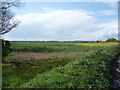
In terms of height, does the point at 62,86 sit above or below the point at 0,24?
below

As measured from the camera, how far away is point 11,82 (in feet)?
64.2

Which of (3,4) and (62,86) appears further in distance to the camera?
(3,4)

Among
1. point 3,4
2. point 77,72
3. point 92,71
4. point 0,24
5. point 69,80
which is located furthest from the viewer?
point 0,24

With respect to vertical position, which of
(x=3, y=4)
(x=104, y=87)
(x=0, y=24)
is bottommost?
(x=104, y=87)

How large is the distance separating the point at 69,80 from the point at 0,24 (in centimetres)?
3359

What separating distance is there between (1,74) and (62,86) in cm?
754

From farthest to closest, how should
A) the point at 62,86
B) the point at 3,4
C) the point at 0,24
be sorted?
the point at 0,24, the point at 3,4, the point at 62,86

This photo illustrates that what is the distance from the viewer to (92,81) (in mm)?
19672

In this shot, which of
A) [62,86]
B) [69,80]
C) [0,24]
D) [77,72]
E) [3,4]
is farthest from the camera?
[0,24]

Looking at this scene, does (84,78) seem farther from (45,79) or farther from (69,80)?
(45,79)

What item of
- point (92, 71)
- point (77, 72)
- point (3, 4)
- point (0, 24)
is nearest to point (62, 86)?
point (77, 72)

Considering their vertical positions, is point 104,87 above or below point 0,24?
below

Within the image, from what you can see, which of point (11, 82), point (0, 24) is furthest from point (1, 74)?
point (0, 24)

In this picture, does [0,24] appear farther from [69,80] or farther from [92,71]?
[69,80]
